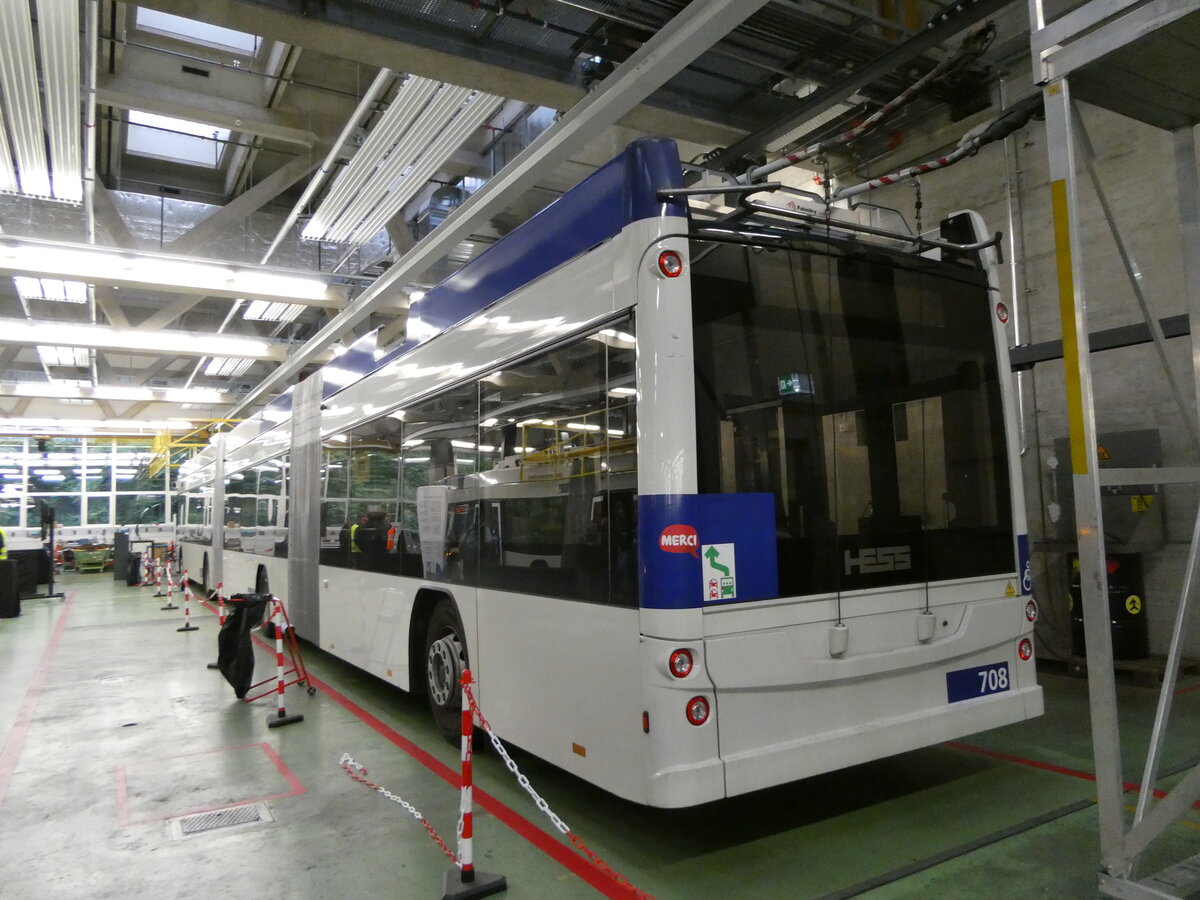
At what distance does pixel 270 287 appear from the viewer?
1036 cm

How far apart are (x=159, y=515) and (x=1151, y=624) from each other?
119 feet

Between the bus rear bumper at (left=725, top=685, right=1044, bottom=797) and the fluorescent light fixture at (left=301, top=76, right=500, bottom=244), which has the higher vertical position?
the fluorescent light fixture at (left=301, top=76, right=500, bottom=244)

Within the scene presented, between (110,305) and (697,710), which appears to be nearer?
(697,710)

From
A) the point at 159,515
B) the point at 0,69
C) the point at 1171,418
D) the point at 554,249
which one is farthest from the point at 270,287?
the point at 159,515

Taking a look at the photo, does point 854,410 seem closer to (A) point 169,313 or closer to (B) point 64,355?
(A) point 169,313

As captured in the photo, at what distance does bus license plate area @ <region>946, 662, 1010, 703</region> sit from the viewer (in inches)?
161

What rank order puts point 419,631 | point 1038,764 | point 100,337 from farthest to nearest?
point 100,337, point 419,631, point 1038,764

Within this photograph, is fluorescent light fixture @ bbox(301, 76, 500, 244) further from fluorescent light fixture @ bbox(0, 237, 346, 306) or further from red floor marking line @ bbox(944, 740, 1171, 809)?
red floor marking line @ bbox(944, 740, 1171, 809)

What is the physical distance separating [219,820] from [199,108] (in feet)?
22.4

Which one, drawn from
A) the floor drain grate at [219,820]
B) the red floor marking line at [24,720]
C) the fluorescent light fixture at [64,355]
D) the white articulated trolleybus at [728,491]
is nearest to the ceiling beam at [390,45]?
the white articulated trolleybus at [728,491]

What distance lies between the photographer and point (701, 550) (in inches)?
133

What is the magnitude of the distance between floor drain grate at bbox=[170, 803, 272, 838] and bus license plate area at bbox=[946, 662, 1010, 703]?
3742mm

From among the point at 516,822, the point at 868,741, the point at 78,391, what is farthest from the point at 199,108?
the point at 78,391

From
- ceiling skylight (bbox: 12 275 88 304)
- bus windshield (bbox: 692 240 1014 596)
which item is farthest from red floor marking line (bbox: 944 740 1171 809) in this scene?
ceiling skylight (bbox: 12 275 88 304)
